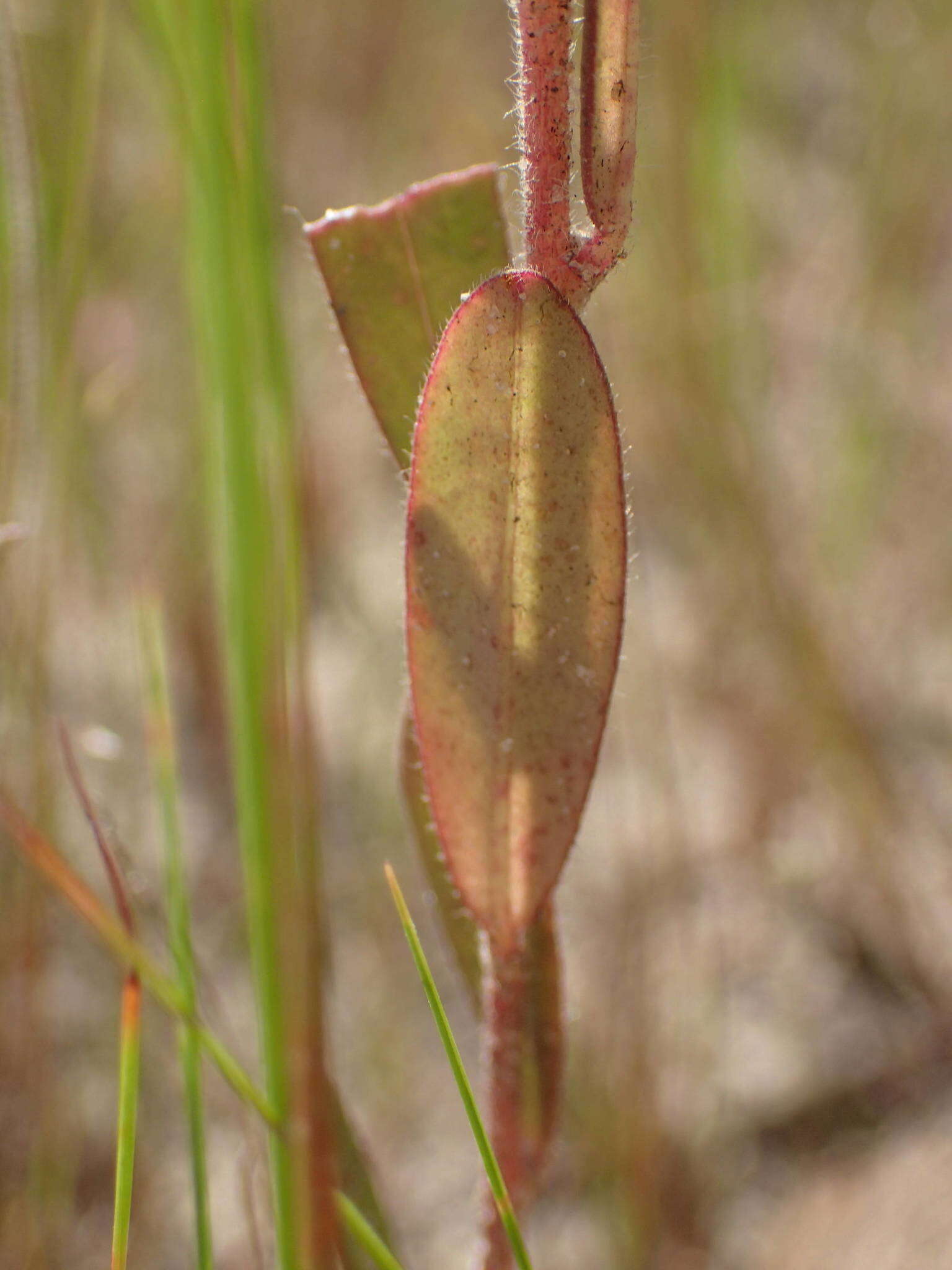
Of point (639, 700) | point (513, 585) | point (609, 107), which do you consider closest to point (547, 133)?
point (609, 107)

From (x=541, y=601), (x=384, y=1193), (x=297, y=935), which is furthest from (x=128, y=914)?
(x=384, y=1193)

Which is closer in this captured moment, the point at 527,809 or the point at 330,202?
the point at 527,809

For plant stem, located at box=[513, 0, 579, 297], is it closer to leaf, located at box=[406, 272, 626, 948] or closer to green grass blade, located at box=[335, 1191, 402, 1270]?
leaf, located at box=[406, 272, 626, 948]

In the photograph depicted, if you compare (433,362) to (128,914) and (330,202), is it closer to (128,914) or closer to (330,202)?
(128,914)

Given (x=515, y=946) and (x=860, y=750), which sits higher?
(x=860, y=750)

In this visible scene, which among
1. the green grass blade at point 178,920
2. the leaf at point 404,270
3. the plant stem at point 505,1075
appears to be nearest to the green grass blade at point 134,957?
the green grass blade at point 178,920

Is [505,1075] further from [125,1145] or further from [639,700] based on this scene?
[639,700]

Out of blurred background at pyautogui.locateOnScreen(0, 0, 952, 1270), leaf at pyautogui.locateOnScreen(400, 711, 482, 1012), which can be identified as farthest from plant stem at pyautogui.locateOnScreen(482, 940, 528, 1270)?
blurred background at pyautogui.locateOnScreen(0, 0, 952, 1270)
